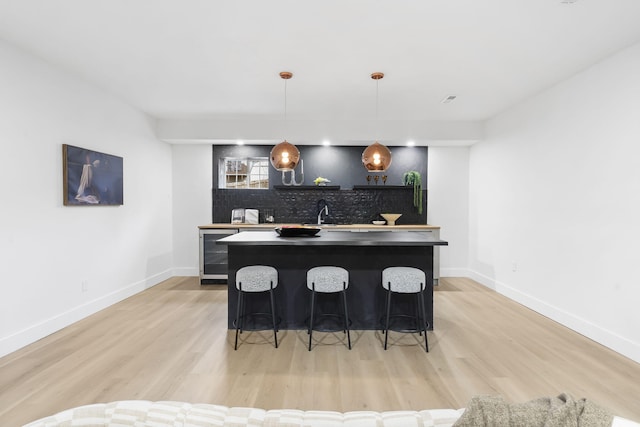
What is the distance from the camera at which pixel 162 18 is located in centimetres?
246

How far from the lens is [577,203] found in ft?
11.3

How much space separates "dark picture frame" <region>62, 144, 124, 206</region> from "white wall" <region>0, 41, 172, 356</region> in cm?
8

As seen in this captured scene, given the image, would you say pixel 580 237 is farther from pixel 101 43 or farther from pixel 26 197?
pixel 26 197

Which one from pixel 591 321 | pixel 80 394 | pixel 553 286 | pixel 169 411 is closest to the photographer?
pixel 169 411

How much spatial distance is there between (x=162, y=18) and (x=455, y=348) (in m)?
3.71

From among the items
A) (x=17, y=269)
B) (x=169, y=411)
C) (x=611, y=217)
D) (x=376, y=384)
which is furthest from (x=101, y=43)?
(x=611, y=217)

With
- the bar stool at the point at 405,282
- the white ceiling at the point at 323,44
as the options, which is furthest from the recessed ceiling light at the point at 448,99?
the bar stool at the point at 405,282

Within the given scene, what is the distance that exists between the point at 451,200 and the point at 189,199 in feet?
15.8

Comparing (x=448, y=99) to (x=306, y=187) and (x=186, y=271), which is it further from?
(x=186, y=271)

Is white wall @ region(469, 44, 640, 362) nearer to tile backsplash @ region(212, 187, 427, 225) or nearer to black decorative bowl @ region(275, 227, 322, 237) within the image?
tile backsplash @ region(212, 187, 427, 225)

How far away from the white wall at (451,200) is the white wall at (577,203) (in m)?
0.95

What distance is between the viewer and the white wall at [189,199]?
5.88 meters

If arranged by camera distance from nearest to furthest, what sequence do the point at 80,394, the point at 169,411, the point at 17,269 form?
the point at 169,411 → the point at 80,394 → the point at 17,269

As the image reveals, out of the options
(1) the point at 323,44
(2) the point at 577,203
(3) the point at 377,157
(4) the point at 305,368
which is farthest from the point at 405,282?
(1) the point at 323,44
